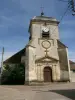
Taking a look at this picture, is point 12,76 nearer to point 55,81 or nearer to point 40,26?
point 55,81

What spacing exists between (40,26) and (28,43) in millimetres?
4788

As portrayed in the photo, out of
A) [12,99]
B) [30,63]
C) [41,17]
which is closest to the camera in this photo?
[12,99]

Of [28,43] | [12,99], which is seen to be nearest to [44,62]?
[28,43]

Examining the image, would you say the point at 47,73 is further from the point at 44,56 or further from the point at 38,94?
the point at 38,94

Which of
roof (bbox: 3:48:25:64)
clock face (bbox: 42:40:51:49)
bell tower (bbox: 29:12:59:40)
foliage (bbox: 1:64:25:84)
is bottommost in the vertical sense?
foliage (bbox: 1:64:25:84)

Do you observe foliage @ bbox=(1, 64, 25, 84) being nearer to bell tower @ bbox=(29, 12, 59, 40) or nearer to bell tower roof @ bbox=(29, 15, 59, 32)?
bell tower @ bbox=(29, 12, 59, 40)

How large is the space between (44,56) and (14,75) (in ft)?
20.9

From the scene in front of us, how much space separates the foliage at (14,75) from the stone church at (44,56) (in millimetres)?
1404

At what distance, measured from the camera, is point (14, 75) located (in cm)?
3247

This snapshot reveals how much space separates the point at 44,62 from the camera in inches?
1268

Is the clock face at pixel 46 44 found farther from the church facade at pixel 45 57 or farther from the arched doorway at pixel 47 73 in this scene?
the arched doorway at pixel 47 73

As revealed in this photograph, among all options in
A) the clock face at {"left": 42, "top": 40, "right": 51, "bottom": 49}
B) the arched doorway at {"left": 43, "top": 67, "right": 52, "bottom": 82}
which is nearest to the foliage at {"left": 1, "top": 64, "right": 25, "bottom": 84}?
the arched doorway at {"left": 43, "top": 67, "right": 52, "bottom": 82}

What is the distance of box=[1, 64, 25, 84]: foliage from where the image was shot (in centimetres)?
3219

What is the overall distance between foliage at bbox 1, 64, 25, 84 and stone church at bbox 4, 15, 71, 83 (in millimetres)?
1404
